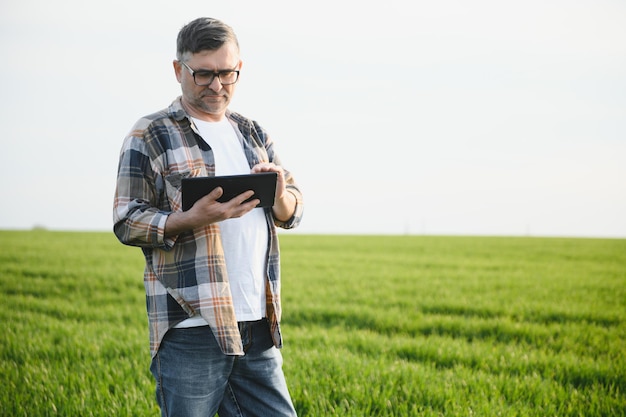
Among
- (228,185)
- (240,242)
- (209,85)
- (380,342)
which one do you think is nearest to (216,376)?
(240,242)

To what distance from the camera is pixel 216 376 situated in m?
2.55

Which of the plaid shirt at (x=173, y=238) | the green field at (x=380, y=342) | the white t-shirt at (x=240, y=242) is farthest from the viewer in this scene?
the green field at (x=380, y=342)

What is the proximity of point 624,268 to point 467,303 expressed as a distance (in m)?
8.30

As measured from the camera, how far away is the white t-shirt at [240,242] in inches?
101

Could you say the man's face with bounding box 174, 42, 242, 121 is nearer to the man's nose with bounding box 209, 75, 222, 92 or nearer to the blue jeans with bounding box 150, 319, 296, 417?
the man's nose with bounding box 209, 75, 222, 92

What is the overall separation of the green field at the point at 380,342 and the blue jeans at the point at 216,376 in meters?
1.49

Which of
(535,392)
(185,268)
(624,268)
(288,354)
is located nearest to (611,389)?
(535,392)

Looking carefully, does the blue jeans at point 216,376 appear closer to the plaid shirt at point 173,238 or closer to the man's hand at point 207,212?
the plaid shirt at point 173,238

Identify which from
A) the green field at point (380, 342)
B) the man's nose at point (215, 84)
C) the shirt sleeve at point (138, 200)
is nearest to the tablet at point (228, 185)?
the shirt sleeve at point (138, 200)

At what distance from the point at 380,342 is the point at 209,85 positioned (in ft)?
14.6

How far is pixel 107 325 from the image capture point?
7355 mm

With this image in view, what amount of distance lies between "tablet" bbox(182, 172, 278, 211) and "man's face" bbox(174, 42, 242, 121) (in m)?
0.52

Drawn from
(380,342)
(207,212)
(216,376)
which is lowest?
(380,342)

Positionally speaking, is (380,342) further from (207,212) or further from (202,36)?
(202,36)
